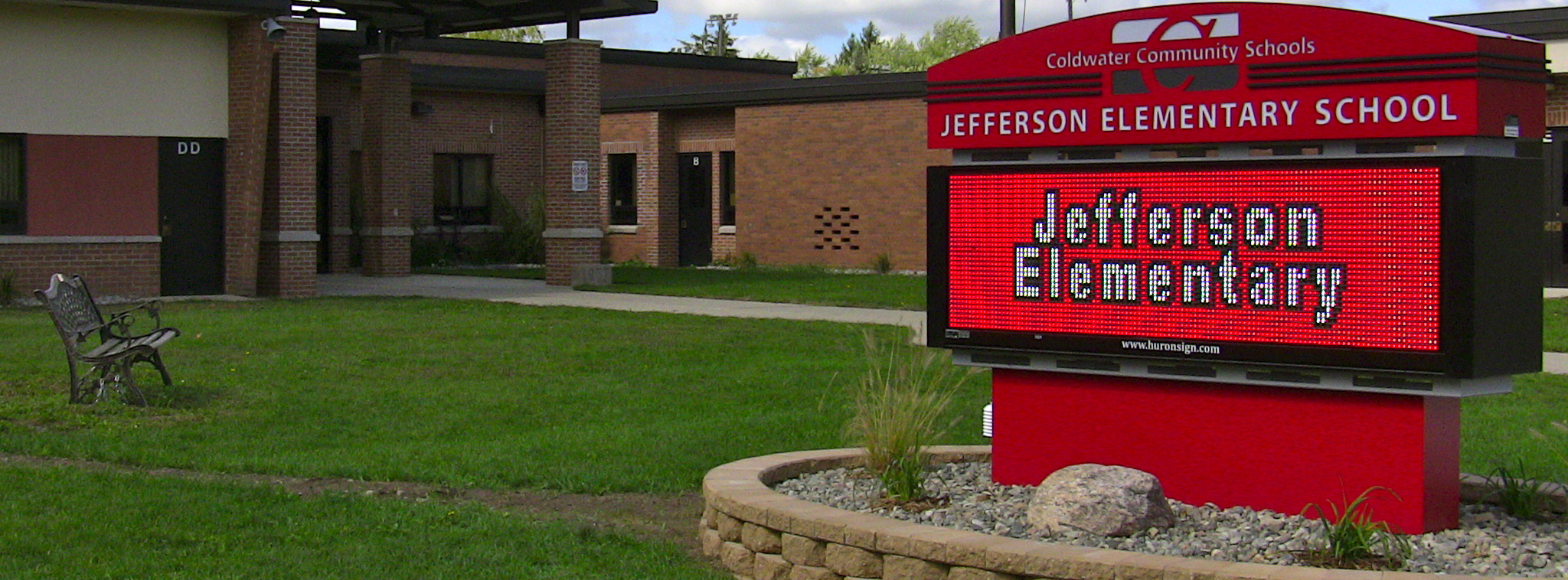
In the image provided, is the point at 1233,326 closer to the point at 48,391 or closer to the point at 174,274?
the point at 48,391

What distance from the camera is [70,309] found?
39.2ft

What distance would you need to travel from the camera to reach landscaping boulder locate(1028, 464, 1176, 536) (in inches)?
264

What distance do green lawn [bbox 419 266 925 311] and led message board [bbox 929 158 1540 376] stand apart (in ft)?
42.2

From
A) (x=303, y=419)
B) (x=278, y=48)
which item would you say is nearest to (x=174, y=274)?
(x=278, y=48)

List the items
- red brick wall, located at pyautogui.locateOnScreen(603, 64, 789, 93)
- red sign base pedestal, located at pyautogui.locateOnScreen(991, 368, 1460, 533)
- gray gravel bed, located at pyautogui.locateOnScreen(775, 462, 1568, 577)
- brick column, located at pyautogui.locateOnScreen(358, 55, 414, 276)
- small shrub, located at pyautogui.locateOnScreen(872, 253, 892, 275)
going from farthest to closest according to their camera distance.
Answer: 1. red brick wall, located at pyautogui.locateOnScreen(603, 64, 789, 93)
2. small shrub, located at pyautogui.locateOnScreen(872, 253, 892, 275)
3. brick column, located at pyautogui.locateOnScreen(358, 55, 414, 276)
4. red sign base pedestal, located at pyautogui.locateOnScreen(991, 368, 1460, 533)
5. gray gravel bed, located at pyautogui.locateOnScreen(775, 462, 1568, 577)

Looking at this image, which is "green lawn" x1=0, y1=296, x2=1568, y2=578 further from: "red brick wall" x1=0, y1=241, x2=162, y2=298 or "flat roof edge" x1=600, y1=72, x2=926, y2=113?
"flat roof edge" x1=600, y1=72, x2=926, y2=113

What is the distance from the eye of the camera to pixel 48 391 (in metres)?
12.2

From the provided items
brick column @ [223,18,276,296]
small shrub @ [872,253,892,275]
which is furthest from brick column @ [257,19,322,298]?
small shrub @ [872,253,892,275]

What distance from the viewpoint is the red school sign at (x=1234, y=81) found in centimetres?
655

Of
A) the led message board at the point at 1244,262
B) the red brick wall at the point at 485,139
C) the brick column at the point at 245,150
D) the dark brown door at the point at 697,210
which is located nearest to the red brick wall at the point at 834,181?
the dark brown door at the point at 697,210

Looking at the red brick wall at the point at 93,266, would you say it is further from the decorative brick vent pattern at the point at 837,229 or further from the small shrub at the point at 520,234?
the decorative brick vent pattern at the point at 837,229

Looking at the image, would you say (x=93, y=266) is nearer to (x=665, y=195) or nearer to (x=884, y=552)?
(x=665, y=195)

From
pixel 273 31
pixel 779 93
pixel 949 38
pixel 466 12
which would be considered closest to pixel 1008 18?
pixel 273 31

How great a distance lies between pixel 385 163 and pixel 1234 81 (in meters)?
23.9
